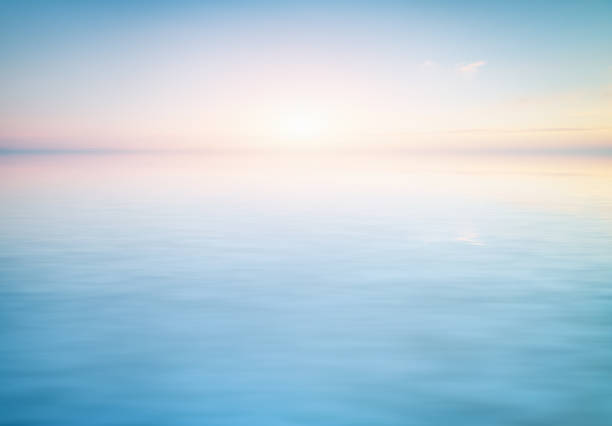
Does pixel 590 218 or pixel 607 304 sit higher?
pixel 590 218

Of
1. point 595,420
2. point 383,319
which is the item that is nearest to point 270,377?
point 383,319

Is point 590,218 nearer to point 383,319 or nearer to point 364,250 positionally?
point 364,250

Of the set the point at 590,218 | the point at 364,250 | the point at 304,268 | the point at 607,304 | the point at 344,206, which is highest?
the point at 344,206

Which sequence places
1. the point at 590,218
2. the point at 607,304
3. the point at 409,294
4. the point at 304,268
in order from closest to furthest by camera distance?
1. the point at 607,304
2. the point at 409,294
3. the point at 304,268
4. the point at 590,218

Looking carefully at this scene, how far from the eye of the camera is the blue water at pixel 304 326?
334 centimetres

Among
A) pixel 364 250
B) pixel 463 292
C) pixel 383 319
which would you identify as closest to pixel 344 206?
pixel 364 250

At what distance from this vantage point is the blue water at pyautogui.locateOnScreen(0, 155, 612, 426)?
11.0 feet

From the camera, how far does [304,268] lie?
23.4ft

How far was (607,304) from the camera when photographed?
5.41 meters

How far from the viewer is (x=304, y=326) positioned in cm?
482

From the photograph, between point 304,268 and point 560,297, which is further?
point 304,268

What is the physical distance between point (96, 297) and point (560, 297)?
6440mm

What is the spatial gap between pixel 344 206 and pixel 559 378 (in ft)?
35.9

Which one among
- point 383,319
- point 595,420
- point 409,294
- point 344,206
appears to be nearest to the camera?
point 595,420
